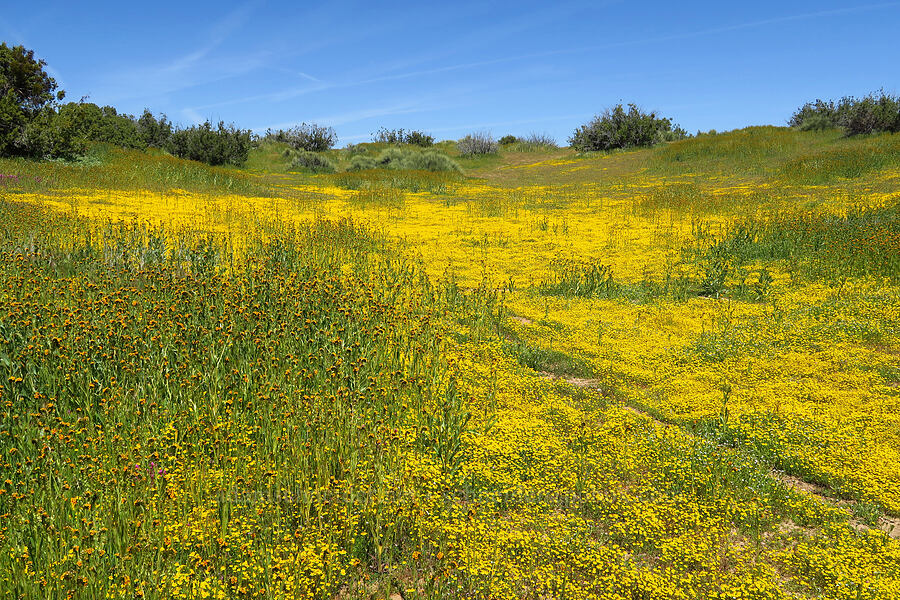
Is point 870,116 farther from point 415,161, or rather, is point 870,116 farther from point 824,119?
point 415,161

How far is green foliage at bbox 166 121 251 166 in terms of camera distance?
3322 cm

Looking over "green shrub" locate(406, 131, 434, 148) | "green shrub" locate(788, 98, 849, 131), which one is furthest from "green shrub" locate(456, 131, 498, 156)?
"green shrub" locate(788, 98, 849, 131)

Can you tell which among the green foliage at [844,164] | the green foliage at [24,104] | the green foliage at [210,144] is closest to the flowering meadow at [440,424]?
the green foliage at [844,164]

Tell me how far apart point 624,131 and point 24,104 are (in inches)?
1673

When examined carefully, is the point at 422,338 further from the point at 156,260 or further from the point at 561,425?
the point at 156,260

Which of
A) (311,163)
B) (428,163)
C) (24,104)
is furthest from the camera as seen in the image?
(428,163)

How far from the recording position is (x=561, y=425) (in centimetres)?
589

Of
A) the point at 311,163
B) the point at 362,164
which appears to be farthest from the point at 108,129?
the point at 362,164

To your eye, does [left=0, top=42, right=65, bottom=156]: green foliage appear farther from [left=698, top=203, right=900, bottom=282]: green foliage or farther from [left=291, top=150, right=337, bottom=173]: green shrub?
[left=698, top=203, right=900, bottom=282]: green foliage

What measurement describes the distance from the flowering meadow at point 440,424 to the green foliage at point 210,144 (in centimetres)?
2214

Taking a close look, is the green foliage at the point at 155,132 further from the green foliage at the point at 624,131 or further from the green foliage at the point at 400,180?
the green foliage at the point at 624,131

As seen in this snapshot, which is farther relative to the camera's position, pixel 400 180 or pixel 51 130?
pixel 400 180

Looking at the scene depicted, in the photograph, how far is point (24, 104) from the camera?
26625 mm

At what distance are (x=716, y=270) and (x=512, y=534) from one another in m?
9.74
